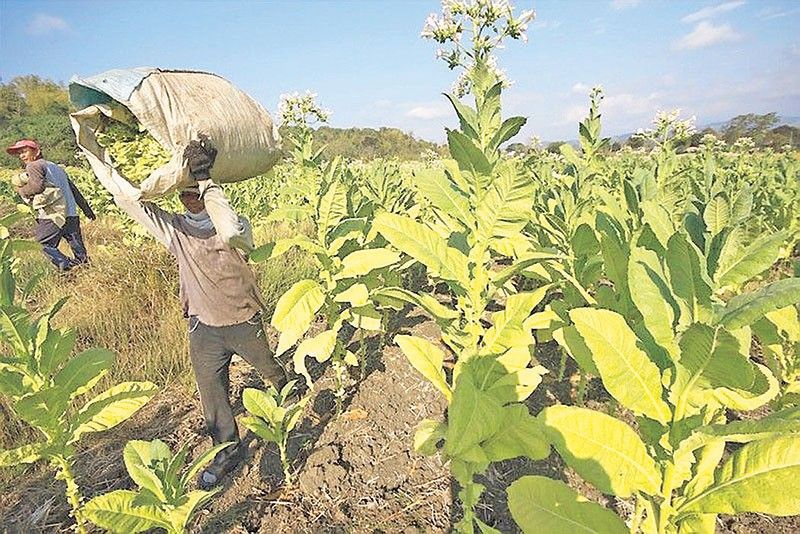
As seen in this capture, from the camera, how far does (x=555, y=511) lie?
127cm

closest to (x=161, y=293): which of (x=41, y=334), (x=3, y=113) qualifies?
(x=41, y=334)

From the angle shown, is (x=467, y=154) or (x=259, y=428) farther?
(x=259, y=428)

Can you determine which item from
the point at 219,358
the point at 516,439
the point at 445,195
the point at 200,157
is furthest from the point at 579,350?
the point at 219,358

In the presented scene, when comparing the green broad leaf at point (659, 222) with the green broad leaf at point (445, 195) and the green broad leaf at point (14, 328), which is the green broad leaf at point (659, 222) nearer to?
the green broad leaf at point (445, 195)

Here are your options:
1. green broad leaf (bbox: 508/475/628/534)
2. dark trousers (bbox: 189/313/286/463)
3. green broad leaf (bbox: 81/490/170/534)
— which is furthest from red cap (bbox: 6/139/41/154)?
green broad leaf (bbox: 508/475/628/534)

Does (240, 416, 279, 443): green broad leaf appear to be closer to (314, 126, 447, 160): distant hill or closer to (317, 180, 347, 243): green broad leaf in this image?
(317, 180, 347, 243): green broad leaf

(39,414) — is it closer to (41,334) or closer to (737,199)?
(41,334)

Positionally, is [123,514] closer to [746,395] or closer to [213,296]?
[213,296]

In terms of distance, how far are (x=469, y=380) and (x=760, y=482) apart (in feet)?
2.46

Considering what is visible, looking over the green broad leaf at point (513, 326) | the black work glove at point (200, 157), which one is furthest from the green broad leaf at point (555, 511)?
the black work glove at point (200, 157)

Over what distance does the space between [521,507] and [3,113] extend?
67.9 metres

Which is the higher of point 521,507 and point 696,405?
point 696,405

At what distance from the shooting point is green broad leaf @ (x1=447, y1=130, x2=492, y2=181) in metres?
1.61

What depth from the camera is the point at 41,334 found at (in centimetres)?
220
